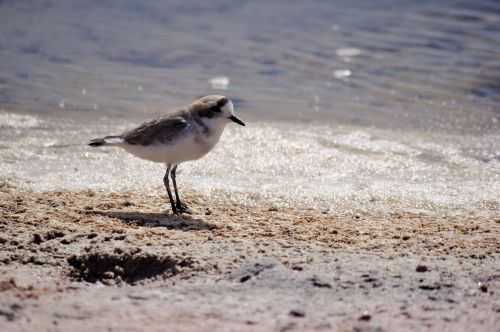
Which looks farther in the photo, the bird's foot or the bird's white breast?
the bird's white breast

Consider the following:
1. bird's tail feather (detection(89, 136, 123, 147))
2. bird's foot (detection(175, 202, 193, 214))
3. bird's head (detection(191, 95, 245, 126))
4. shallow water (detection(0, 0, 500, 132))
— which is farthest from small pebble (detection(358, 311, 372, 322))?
shallow water (detection(0, 0, 500, 132))

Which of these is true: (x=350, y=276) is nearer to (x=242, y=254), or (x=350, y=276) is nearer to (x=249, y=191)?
(x=242, y=254)

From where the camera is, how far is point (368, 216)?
6.84m

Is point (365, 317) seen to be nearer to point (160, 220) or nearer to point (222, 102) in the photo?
point (160, 220)

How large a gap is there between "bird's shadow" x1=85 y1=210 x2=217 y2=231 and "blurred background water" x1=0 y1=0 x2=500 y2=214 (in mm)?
1059

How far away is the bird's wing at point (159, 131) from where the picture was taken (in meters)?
6.95

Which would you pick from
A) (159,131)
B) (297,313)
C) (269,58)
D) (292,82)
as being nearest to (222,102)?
(159,131)

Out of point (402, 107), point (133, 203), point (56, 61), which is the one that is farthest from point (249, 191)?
point (56, 61)

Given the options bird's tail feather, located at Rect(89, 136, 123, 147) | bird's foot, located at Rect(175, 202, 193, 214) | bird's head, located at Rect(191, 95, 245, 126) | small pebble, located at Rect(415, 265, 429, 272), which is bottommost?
bird's foot, located at Rect(175, 202, 193, 214)

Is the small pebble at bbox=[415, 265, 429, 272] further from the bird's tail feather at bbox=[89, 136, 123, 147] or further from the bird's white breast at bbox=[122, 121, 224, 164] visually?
the bird's tail feather at bbox=[89, 136, 123, 147]

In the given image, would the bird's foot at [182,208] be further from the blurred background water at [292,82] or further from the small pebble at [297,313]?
the small pebble at [297,313]

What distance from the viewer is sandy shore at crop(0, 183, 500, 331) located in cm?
463

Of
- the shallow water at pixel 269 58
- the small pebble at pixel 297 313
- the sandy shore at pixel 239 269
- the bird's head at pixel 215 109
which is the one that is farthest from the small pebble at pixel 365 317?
the shallow water at pixel 269 58

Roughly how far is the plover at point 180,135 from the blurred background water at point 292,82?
0.71 m
